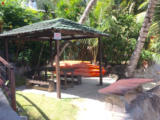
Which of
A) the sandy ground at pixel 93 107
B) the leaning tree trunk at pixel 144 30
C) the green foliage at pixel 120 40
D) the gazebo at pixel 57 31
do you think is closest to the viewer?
the sandy ground at pixel 93 107

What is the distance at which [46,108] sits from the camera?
4062 millimetres

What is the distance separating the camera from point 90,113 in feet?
12.5

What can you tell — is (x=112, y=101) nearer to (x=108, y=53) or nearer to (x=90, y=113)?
(x=90, y=113)

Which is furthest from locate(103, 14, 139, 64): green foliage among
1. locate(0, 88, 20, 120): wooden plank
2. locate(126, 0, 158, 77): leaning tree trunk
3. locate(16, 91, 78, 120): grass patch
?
locate(0, 88, 20, 120): wooden plank

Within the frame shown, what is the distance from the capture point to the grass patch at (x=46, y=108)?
357 cm

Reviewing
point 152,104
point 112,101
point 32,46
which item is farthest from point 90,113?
point 32,46

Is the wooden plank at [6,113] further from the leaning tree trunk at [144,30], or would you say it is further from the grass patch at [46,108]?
the leaning tree trunk at [144,30]

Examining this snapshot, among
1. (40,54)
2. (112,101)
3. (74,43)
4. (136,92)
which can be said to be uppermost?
(74,43)

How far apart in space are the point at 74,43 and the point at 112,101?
22.5 feet

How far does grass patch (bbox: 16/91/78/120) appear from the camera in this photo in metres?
3.57

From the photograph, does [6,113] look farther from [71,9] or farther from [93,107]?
[71,9]

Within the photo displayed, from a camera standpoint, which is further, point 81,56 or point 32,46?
point 81,56

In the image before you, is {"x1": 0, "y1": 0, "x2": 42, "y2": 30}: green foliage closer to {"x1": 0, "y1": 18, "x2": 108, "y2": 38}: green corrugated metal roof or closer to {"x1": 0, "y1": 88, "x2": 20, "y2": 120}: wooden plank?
{"x1": 0, "y1": 18, "x2": 108, "y2": 38}: green corrugated metal roof

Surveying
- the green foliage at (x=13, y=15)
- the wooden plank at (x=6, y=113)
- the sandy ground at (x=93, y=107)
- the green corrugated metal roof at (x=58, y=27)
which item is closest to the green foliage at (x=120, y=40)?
the green corrugated metal roof at (x=58, y=27)
